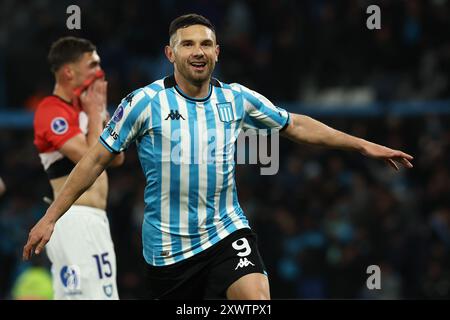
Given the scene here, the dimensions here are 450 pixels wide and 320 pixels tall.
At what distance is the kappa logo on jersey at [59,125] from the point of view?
22.6 feet

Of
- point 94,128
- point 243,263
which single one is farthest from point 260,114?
point 94,128

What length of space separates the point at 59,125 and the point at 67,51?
2.15 feet

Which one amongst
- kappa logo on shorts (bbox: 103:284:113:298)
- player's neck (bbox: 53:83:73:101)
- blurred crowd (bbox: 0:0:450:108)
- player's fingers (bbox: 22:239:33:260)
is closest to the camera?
player's fingers (bbox: 22:239:33:260)

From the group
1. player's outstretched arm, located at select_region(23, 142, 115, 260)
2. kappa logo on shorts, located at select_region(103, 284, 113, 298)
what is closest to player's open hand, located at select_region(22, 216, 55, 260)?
player's outstretched arm, located at select_region(23, 142, 115, 260)

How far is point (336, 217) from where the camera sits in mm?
11977

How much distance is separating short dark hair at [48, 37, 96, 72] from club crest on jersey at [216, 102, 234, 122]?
187cm

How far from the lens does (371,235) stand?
11.7 meters

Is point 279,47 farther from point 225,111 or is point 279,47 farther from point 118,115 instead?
point 118,115

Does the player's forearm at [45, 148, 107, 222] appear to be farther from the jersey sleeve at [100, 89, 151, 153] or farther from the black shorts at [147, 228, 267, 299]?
the black shorts at [147, 228, 267, 299]

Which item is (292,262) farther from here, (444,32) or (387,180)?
(444,32)

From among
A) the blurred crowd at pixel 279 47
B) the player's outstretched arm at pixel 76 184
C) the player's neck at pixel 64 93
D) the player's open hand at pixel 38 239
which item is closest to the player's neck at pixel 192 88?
the player's outstretched arm at pixel 76 184

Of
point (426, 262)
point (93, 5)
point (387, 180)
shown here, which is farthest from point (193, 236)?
point (93, 5)

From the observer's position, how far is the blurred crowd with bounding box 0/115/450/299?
11438 millimetres

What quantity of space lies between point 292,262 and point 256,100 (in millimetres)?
6185
